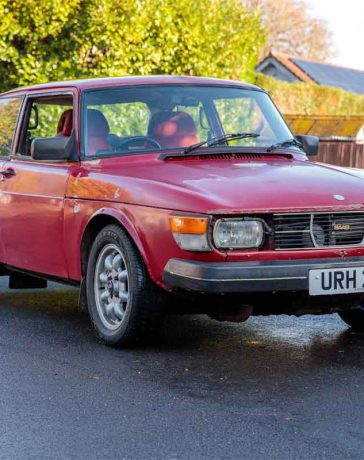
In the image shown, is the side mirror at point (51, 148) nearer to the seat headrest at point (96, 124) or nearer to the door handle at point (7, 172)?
the seat headrest at point (96, 124)

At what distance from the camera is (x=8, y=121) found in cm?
869

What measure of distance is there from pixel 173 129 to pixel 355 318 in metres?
1.81

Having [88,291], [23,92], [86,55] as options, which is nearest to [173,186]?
[88,291]

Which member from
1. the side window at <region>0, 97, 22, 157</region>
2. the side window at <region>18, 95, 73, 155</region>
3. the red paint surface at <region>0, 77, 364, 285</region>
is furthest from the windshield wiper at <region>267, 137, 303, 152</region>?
the side window at <region>0, 97, 22, 157</region>

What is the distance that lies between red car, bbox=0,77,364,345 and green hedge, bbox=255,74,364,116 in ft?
111

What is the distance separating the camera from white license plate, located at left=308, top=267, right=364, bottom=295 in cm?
613

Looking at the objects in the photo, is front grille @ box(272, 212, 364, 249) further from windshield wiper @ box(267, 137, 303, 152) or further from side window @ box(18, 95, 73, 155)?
side window @ box(18, 95, 73, 155)

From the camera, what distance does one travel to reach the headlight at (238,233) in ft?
20.1

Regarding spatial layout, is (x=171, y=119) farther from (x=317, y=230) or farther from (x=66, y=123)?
(x=317, y=230)

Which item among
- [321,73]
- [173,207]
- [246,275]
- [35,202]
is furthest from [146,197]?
[321,73]

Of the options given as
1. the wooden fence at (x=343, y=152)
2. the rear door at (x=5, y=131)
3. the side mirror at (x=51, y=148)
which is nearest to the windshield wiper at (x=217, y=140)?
the side mirror at (x=51, y=148)

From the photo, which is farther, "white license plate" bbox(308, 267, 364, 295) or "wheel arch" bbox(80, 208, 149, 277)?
"wheel arch" bbox(80, 208, 149, 277)

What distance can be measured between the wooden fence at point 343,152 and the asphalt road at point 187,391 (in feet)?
57.1

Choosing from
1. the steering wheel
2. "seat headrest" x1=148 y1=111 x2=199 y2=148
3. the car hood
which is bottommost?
the car hood
